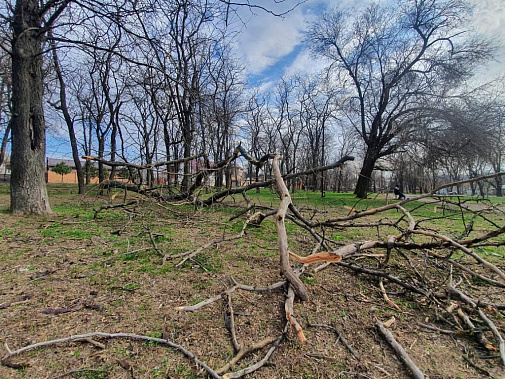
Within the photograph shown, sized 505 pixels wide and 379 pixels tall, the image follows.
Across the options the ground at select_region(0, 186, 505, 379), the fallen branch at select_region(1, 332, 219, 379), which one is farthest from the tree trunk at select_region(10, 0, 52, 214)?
the fallen branch at select_region(1, 332, 219, 379)

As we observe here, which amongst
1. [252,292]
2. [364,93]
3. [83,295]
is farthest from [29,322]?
[364,93]

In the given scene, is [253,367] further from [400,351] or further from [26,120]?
[26,120]

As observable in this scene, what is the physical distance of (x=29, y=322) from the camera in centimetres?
170

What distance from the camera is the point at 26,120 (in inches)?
196

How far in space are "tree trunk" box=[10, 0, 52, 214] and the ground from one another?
89.6 inches

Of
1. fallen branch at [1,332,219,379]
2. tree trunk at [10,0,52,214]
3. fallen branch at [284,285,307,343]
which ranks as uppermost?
tree trunk at [10,0,52,214]

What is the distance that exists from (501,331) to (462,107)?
13282mm

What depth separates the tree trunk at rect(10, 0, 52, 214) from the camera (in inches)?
193

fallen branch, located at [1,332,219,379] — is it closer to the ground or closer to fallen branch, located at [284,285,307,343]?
the ground

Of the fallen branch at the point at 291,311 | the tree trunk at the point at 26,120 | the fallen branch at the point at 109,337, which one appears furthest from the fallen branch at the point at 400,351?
the tree trunk at the point at 26,120

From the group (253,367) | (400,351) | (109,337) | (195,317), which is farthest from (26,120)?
(400,351)

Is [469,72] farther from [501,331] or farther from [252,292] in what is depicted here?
[252,292]

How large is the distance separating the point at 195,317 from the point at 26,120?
5908 millimetres

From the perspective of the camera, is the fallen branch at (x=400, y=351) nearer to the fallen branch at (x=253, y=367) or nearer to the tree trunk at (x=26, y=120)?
the fallen branch at (x=253, y=367)
